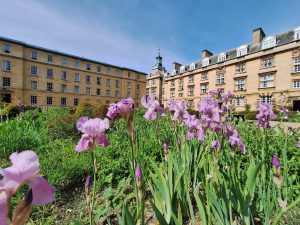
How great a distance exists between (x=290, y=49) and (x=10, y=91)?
3690 cm

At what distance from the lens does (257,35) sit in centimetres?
2566

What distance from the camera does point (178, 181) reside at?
163 centimetres

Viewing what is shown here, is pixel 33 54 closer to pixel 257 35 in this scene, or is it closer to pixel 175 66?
pixel 175 66

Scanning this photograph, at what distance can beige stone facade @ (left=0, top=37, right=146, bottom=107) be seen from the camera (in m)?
26.8

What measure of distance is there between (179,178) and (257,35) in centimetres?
3041

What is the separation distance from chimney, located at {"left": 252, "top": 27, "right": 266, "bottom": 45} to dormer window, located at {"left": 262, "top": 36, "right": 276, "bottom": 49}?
131 cm

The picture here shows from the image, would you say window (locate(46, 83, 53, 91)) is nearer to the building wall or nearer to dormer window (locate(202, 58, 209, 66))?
the building wall

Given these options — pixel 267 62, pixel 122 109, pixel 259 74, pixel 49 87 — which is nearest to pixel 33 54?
pixel 49 87

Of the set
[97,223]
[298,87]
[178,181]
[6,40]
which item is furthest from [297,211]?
[6,40]

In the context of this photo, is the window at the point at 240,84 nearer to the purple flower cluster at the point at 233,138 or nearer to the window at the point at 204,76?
the window at the point at 204,76

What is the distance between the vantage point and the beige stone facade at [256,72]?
829 inches

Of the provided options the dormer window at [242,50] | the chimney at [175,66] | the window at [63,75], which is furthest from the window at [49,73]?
the dormer window at [242,50]

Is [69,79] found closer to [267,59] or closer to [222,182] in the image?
[267,59]

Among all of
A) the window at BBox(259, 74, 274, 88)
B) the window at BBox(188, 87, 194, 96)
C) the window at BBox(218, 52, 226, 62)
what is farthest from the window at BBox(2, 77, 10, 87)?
the window at BBox(259, 74, 274, 88)
